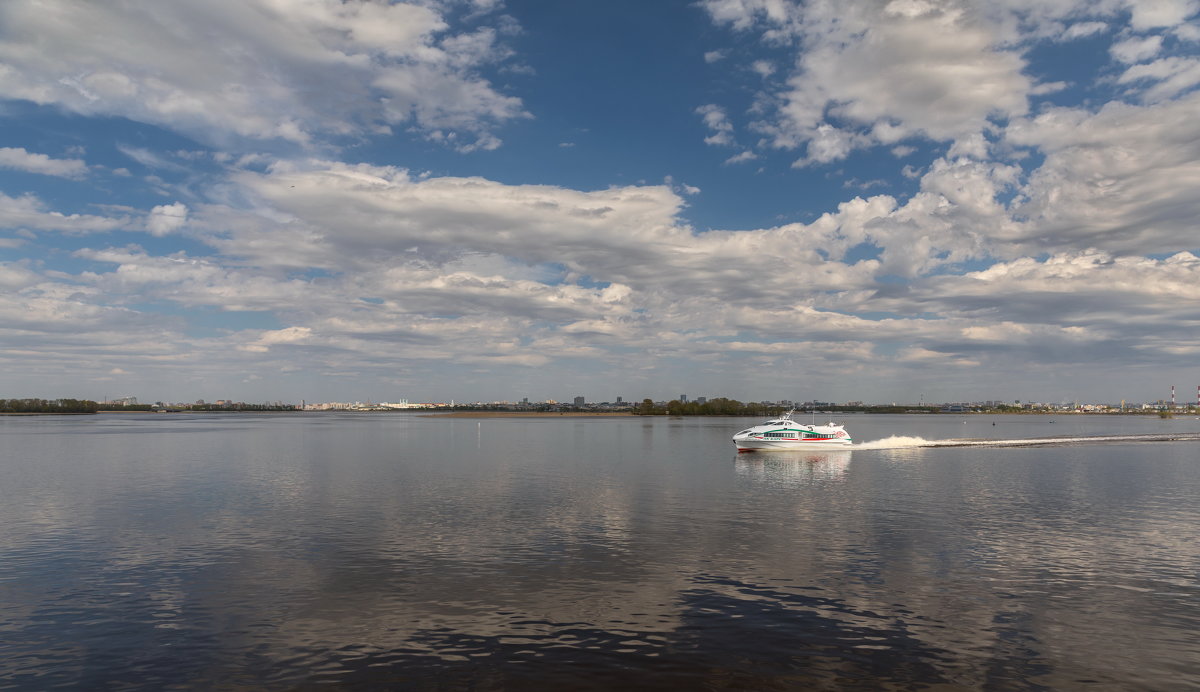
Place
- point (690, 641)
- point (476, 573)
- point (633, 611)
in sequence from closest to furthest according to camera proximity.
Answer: point (690, 641) < point (633, 611) < point (476, 573)

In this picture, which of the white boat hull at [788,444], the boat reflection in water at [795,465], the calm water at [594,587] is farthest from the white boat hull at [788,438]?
the calm water at [594,587]

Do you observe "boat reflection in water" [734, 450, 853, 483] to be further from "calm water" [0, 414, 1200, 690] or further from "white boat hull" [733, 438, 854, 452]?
"calm water" [0, 414, 1200, 690]

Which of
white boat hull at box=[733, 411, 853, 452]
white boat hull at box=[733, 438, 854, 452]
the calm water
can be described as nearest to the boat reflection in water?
white boat hull at box=[733, 438, 854, 452]

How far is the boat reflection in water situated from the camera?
90956 millimetres

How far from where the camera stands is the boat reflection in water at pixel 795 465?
90956 mm

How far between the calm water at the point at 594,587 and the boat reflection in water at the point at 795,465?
664 inches

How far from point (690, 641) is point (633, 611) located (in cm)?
430

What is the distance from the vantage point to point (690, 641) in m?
27.1

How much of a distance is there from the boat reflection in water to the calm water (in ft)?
55.3

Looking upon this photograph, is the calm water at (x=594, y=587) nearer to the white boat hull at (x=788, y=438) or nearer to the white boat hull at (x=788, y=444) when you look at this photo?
the white boat hull at (x=788, y=444)

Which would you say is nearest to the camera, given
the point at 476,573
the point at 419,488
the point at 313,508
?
the point at 476,573

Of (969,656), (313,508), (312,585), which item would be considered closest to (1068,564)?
(969,656)

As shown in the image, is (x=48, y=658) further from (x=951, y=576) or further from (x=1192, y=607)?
(x=1192, y=607)

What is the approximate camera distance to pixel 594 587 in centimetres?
3459
